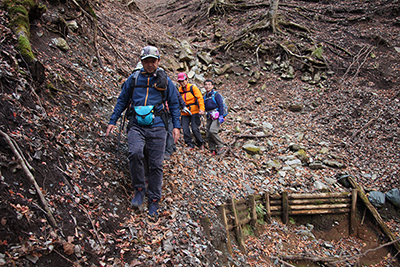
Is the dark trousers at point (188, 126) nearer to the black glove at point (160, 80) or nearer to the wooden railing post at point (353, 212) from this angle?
the black glove at point (160, 80)

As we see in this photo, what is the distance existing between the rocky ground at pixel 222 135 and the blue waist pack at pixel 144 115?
1250mm

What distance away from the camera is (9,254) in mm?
2238

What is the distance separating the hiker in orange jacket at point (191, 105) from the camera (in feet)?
24.1

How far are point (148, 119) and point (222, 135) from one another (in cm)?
620

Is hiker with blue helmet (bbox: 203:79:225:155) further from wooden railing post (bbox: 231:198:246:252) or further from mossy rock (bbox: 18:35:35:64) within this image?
mossy rock (bbox: 18:35:35:64)

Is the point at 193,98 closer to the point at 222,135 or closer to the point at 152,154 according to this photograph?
the point at 222,135

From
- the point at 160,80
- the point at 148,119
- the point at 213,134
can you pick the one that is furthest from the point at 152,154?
the point at 213,134

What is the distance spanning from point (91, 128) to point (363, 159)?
9.41 meters

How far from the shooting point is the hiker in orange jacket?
290 inches

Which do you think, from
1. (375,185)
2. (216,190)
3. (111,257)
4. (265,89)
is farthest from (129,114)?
(265,89)

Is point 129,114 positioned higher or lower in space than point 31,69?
lower

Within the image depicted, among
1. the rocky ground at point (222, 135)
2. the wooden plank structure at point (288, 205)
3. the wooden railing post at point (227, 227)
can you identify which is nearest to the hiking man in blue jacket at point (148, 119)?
the rocky ground at point (222, 135)

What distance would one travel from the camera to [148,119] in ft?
13.0

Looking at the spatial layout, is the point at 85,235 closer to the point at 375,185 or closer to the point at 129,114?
the point at 129,114
